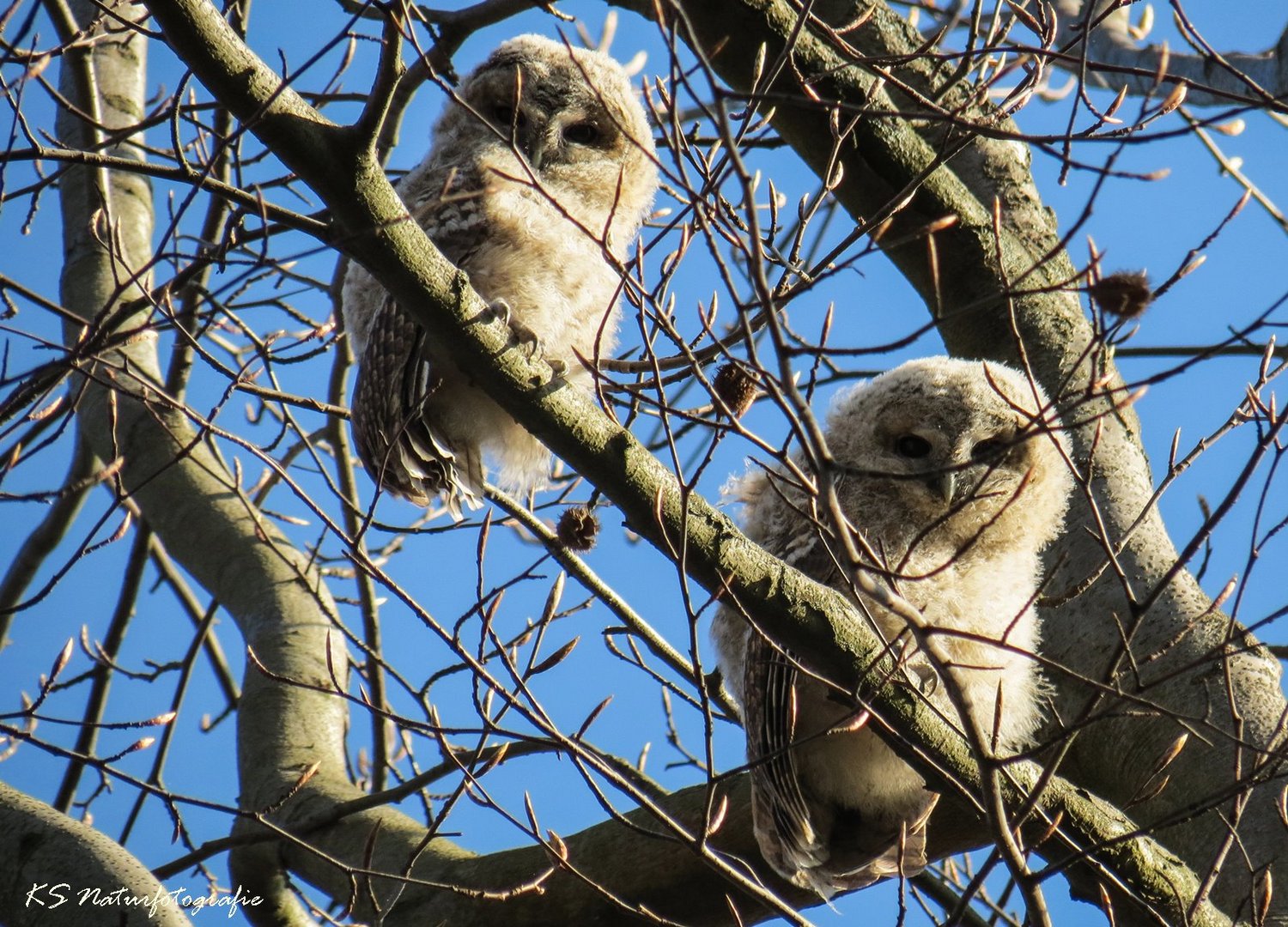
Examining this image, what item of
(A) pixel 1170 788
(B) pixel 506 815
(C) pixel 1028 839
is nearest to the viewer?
(B) pixel 506 815

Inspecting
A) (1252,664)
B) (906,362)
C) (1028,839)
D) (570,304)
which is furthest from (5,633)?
(1252,664)

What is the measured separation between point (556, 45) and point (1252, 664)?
2.59 meters

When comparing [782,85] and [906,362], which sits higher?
[782,85]

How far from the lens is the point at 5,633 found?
173 inches

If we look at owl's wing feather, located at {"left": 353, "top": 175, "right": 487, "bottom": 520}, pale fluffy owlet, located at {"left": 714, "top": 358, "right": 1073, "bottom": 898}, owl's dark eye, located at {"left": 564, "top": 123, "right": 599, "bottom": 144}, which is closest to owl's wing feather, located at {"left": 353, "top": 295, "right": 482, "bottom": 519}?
owl's wing feather, located at {"left": 353, "top": 175, "right": 487, "bottom": 520}

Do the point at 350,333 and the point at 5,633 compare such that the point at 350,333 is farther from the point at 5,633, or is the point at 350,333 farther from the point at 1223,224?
the point at 1223,224

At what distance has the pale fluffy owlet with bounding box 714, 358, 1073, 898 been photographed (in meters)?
2.99

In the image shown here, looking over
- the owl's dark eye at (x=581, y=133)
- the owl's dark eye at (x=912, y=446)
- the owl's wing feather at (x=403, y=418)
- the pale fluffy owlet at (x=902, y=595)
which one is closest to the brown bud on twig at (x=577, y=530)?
the pale fluffy owlet at (x=902, y=595)

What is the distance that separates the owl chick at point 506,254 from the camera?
128 inches

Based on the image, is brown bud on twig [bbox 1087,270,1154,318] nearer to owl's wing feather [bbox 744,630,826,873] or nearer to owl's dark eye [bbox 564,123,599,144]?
owl's wing feather [bbox 744,630,826,873]

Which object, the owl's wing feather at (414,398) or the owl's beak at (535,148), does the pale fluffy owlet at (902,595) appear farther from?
the owl's beak at (535,148)

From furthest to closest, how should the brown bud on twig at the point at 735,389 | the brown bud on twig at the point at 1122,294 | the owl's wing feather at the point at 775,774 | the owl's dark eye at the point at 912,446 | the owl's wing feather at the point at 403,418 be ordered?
the owl's dark eye at the point at 912,446 < the owl's wing feather at the point at 403,418 < the owl's wing feather at the point at 775,774 < the brown bud on twig at the point at 735,389 < the brown bud on twig at the point at 1122,294

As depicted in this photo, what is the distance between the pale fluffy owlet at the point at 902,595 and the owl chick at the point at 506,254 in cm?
76

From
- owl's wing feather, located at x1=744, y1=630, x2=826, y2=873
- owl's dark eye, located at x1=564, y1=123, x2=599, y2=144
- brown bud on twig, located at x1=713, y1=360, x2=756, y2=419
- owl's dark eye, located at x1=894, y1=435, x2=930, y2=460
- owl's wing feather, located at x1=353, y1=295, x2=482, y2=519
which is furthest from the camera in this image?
owl's dark eye, located at x1=564, y1=123, x2=599, y2=144
